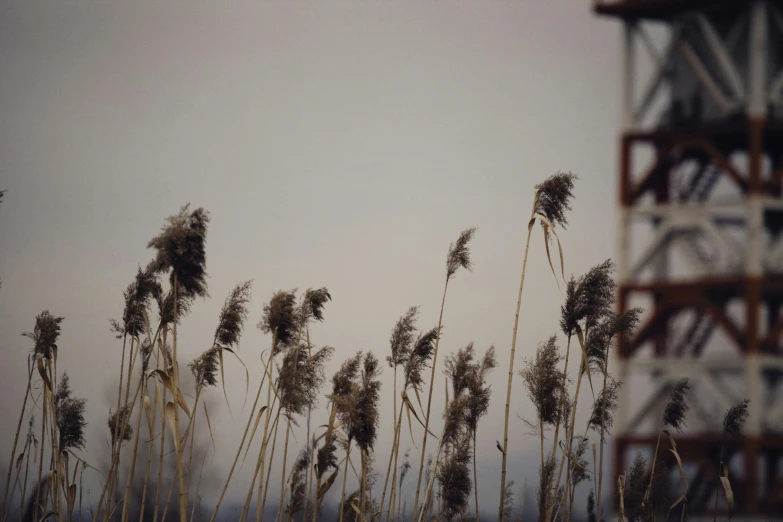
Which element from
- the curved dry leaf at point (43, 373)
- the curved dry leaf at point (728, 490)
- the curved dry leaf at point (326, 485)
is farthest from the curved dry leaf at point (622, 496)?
the curved dry leaf at point (43, 373)

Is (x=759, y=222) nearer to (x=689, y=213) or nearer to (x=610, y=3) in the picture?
(x=689, y=213)

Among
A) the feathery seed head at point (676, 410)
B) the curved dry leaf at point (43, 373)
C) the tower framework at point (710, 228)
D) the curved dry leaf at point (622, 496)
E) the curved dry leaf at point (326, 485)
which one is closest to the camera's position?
the curved dry leaf at point (43, 373)

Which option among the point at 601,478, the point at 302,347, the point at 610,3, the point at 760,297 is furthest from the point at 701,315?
the point at 302,347

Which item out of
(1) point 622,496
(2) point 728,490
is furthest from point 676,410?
(2) point 728,490

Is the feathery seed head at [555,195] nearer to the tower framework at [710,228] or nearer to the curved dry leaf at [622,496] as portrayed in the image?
A: the curved dry leaf at [622,496]

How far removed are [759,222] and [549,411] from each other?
15328mm

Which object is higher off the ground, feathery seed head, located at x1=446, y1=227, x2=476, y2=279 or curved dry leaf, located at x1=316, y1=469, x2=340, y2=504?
feathery seed head, located at x1=446, y1=227, x2=476, y2=279

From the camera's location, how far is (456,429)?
30.6ft

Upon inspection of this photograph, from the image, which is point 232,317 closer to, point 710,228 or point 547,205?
point 547,205

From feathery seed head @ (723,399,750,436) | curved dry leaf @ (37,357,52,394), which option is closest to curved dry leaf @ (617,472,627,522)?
feathery seed head @ (723,399,750,436)

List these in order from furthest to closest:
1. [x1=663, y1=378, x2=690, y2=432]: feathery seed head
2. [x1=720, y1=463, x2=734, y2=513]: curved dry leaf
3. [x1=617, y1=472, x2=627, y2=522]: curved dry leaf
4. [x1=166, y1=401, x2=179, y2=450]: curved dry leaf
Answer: [x1=663, y1=378, x2=690, y2=432]: feathery seed head, [x1=617, y1=472, x2=627, y2=522]: curved dry leaf, [x1=720, y1=463, x2=734, y2=513]: curved dry leaf, [x1=166, y1=401, x2=179, y2=450]: curved dry leaf

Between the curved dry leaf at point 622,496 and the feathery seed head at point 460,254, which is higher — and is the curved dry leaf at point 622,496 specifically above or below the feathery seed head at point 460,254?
below

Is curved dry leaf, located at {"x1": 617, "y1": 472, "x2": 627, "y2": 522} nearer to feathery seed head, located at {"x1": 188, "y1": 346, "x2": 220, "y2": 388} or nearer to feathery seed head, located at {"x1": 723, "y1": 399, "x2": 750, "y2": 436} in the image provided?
feathery seed head, located at {"x1": 723, "y1": 399, "x2": 750, "y2": 436}

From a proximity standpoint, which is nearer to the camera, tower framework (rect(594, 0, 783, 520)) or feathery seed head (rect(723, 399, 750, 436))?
feathery seed head (rect(723, 399, 750, 436))
